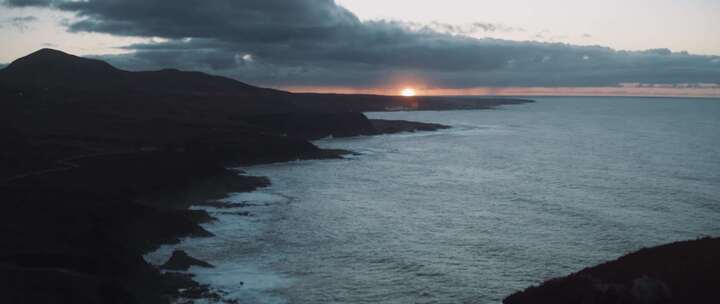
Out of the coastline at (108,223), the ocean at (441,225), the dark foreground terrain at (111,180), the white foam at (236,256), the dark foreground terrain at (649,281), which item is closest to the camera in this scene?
the dark foreground terrain at (649,281)

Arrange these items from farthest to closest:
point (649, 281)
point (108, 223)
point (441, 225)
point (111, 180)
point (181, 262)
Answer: point (111, 180) → point (441, 225) → point (108, 223) → point (181, 262) → point (649, 281)

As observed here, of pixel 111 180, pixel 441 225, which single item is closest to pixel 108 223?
pixel 111 180

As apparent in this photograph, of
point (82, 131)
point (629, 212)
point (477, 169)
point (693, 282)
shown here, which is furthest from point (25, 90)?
point (693, 282)

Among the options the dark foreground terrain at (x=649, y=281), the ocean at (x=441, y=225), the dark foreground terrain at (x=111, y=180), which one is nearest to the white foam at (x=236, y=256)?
the ocean at (x=441, y=225)

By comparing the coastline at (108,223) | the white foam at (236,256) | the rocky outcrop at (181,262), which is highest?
the coastline at (108,223)

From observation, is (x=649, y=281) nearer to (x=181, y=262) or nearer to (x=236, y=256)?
(x=181, y=262)

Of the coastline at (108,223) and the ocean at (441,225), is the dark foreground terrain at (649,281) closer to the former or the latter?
the ocean at (441,225)
